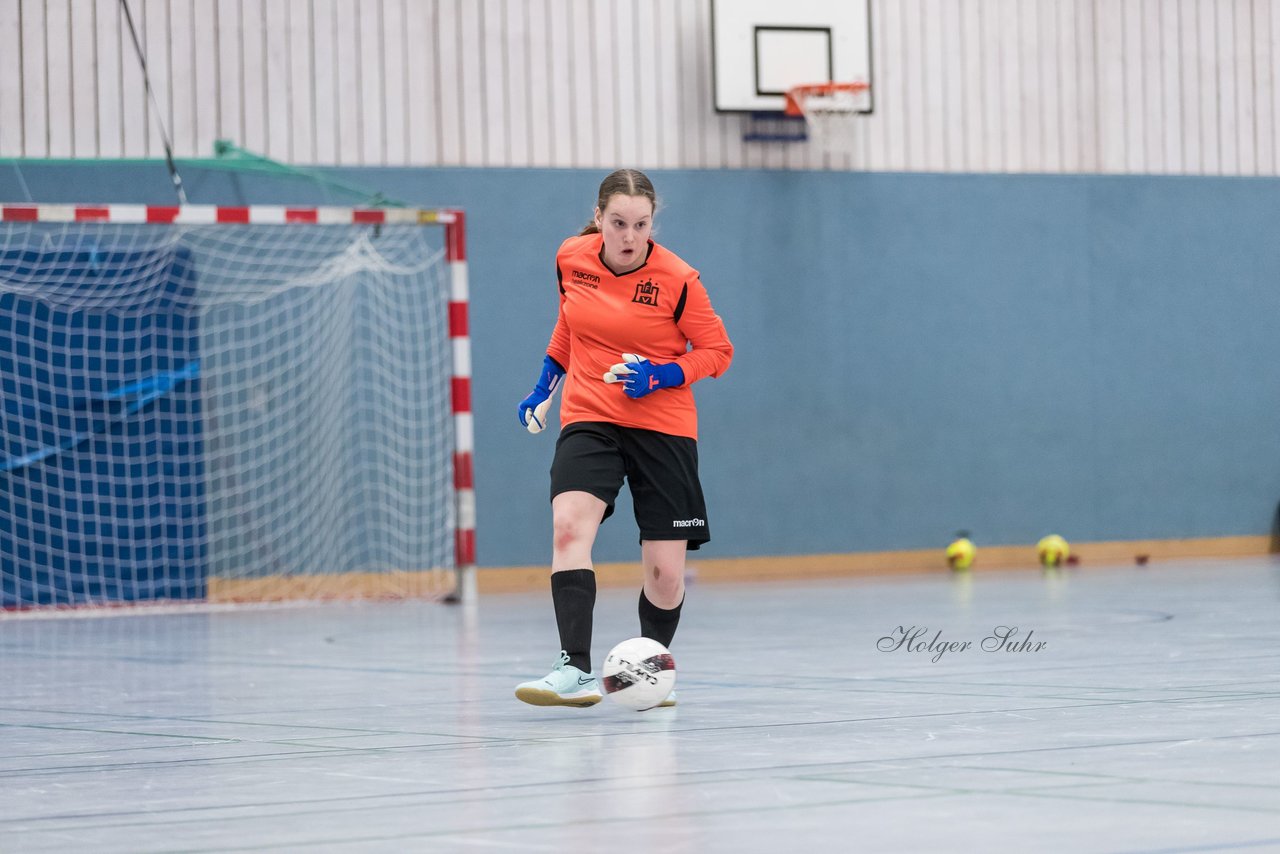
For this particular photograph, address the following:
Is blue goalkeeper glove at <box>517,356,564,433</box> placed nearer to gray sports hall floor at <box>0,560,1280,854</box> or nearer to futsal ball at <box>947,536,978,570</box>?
gray sports hall floor at <box>0,560,1280,854</box>

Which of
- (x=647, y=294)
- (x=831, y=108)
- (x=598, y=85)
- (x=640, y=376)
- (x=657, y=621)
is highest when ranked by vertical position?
(x=598, y=85)

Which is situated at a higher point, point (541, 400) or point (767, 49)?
point (767, 49)

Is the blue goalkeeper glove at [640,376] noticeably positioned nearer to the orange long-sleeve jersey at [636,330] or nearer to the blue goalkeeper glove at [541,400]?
the orange long-sleeve jersey at [636,330]

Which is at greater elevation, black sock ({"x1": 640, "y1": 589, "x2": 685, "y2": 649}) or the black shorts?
the black shorts

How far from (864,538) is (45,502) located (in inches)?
268

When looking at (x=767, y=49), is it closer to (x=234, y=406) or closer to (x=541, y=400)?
(x=234, y=406)

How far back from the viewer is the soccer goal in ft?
43.0

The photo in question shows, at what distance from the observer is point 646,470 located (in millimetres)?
5809

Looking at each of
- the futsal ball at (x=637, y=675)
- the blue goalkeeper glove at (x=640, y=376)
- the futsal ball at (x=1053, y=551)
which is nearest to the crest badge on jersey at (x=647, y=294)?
the blue goalkeeper glove at (x=640, y=376)

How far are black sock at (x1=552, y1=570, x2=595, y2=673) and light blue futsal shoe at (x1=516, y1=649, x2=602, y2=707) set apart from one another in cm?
3

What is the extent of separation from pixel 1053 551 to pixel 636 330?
10.6m

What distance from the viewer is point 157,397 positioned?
13.4 meters

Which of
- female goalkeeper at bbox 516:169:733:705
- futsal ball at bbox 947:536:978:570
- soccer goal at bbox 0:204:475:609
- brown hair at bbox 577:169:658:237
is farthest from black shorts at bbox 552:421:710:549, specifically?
futsal ball at bbox 947:536:978:570

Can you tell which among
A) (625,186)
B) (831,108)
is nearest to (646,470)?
(625,186)
